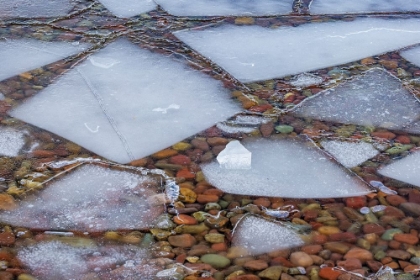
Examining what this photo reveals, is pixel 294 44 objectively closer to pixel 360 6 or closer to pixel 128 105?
pixel 360 6

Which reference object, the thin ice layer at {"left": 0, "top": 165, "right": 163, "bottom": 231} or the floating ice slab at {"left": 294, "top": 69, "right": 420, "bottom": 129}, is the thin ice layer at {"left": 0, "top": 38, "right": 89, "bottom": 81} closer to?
the thin ice layer at {"left": 0, "top": 165, "right": 163, "bottom": 231}

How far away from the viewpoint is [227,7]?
7.51ft

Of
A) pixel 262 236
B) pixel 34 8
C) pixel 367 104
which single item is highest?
pixel 34 8

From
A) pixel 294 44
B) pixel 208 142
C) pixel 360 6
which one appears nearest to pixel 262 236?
pixel 208 142

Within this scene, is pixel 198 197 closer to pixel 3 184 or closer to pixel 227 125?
pixel 227 125

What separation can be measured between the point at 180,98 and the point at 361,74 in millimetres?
578

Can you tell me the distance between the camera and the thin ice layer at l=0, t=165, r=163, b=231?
126cm

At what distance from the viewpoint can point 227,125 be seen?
1.60 meters

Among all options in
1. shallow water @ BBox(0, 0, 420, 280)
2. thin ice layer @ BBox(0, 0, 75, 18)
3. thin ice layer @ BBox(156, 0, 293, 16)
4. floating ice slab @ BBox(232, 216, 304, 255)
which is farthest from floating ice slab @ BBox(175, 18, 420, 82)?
floating ice slab @ BBox(232, 216, 304, 255)

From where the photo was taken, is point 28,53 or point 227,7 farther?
point 227,7

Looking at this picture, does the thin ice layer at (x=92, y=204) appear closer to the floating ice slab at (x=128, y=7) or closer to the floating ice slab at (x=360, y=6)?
the floating ice slab at (x=128, y=7)

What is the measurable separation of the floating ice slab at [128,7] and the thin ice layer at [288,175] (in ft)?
3.09

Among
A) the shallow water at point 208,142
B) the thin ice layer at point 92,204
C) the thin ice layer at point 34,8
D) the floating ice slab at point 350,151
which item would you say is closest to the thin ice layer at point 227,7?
the shallow water at point 208,142

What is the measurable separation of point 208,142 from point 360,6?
1117mm
